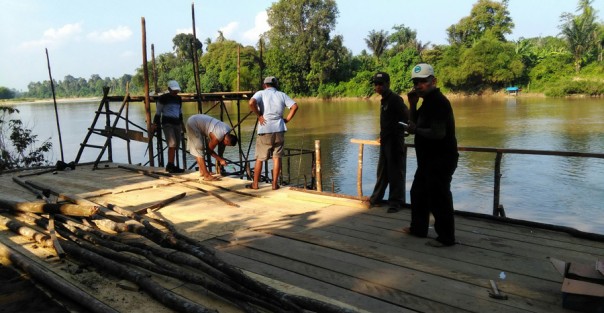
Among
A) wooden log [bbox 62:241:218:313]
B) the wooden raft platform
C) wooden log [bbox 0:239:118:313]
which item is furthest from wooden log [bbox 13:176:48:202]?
wooden log [bbox 62:241:218:313]

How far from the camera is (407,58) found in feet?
176

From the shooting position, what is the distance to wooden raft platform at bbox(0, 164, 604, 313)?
2740mm

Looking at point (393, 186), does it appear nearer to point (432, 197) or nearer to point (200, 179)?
point (432, 197)

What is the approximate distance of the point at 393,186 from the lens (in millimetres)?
4719

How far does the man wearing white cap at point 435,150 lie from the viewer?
3.50m

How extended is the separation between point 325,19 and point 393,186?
184 ft

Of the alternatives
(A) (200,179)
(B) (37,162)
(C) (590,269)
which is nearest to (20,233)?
(A) (200,179)

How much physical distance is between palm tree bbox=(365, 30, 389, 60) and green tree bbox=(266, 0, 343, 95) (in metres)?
6.39

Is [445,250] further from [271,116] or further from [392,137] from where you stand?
[271,116]

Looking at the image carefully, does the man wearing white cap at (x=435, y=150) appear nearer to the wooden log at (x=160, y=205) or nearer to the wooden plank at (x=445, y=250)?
the wooden plank at (x=445, y=250)

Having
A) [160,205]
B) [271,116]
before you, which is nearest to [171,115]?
[271,116]

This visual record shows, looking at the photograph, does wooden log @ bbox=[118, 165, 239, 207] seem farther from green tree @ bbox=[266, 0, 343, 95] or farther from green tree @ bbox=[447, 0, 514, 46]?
green tree @ bbox=[447, 0, 514, 46]

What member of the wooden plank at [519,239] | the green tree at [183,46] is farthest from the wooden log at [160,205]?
the green tree at [183,46]

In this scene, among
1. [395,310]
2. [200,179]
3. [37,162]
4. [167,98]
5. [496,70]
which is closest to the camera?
[395,310]
